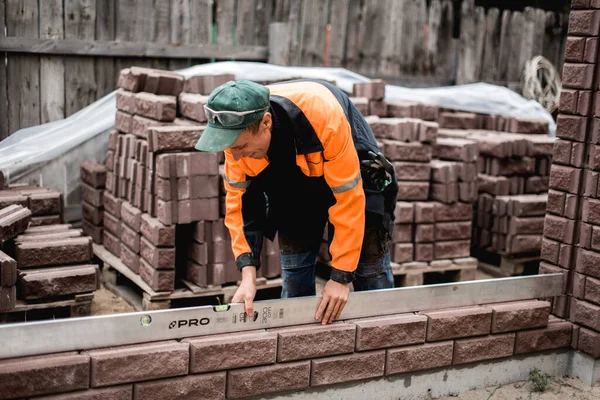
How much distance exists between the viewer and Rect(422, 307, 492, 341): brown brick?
176 inches

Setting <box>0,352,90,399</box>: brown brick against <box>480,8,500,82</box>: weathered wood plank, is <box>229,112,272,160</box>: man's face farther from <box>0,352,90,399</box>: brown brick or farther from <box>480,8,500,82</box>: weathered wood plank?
<box>480,8,500,82</box>: weathered wood plank

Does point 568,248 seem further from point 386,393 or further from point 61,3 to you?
point 61,3

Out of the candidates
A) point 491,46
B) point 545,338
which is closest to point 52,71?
point 545,338

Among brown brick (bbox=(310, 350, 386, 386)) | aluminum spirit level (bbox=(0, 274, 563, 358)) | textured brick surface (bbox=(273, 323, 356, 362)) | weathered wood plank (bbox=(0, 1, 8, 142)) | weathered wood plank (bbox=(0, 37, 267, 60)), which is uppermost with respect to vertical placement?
weathered wood plank (bbox=(0, 37, 267, 60))

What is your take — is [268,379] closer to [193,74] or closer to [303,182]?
[303,182]

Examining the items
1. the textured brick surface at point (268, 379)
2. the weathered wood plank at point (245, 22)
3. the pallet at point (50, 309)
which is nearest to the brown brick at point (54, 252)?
the pallet at point (50, 309)

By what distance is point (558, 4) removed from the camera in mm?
14898

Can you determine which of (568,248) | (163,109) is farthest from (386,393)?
(163,109)

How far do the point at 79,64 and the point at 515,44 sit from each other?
24.3 ft

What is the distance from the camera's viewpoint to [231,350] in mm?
3875

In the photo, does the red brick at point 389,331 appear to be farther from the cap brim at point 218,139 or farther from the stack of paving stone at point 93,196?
the stack of paving stone at point 93,196

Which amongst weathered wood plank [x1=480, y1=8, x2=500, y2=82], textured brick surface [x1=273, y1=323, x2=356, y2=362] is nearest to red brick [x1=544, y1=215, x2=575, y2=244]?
textured brick surface [x1=273, y1=323, x2=356, y2=362]

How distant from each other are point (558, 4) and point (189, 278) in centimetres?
1150

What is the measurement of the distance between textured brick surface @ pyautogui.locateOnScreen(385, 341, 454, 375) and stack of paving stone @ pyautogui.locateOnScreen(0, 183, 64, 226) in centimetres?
357
